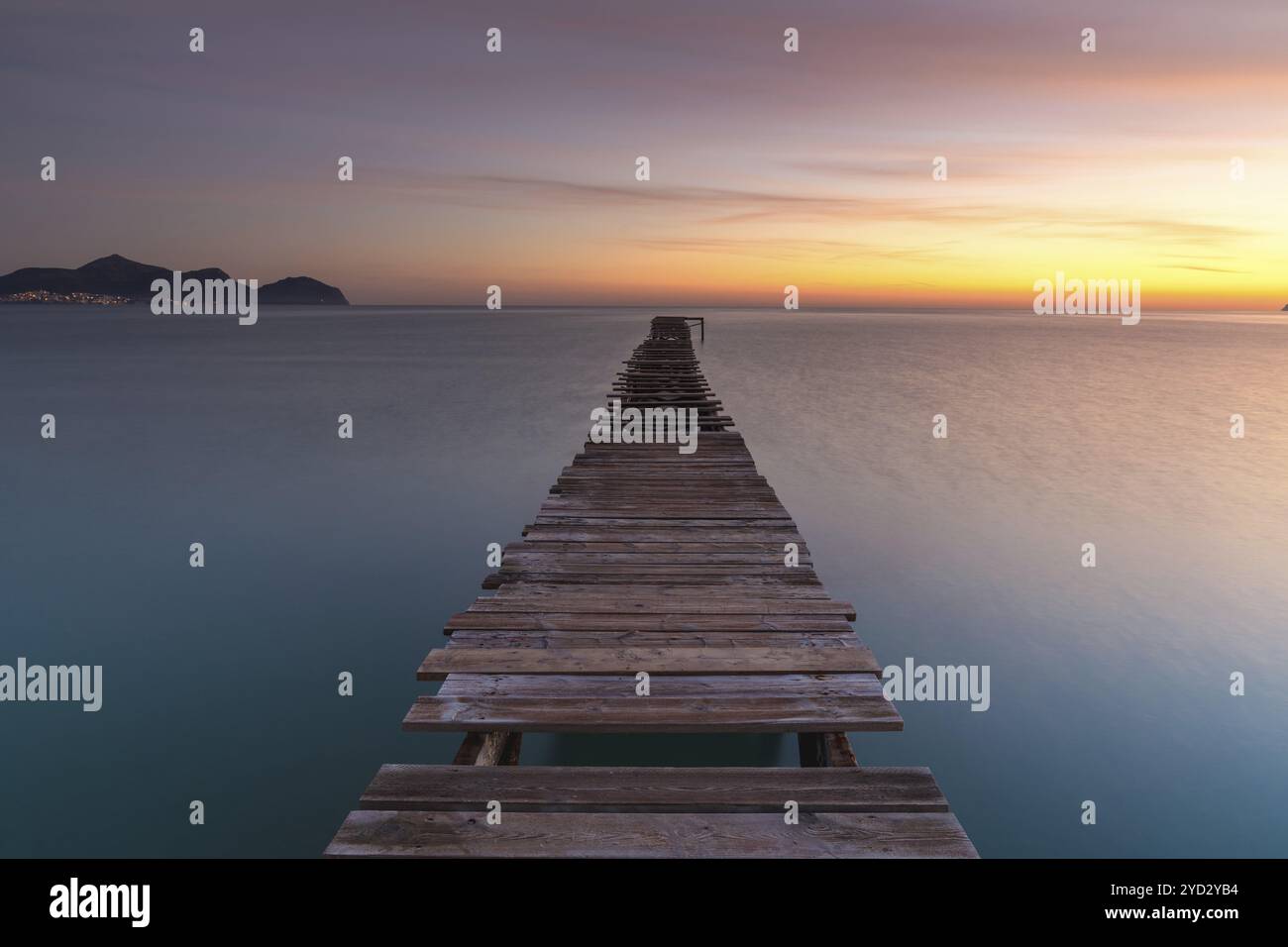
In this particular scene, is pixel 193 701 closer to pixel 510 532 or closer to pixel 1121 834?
pixel 510 532

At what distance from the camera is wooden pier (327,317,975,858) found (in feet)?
10.9

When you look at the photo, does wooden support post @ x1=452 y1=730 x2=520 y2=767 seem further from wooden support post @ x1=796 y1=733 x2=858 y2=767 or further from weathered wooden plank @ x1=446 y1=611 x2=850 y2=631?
wooden support post @ x1=796 y1=733 x2=858 y2=767

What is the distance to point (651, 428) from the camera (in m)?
14.6

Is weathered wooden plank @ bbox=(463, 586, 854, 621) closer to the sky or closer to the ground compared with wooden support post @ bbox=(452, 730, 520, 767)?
closer to the sky

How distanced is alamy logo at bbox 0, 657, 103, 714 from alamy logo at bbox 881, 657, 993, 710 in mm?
7979

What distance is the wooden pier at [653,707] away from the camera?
331 cm

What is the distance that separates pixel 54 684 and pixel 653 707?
7.22m

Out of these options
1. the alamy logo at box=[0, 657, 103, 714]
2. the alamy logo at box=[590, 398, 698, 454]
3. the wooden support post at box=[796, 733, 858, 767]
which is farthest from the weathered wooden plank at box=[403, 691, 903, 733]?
the alamy logo at box=[590, 398, 698, 454]

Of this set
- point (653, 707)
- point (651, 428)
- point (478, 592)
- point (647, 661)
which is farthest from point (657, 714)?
point (651, 428)

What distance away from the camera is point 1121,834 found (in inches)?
236

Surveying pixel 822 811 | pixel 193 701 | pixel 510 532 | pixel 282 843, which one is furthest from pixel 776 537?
pixel 510 532

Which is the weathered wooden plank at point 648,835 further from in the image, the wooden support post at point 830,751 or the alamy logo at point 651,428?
the alamy logo at point 651,428

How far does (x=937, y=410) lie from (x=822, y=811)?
29.1 m

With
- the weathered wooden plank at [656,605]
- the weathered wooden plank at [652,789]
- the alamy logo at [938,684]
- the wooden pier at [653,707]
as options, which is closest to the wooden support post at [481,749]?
the wooden pier at [653,707]
